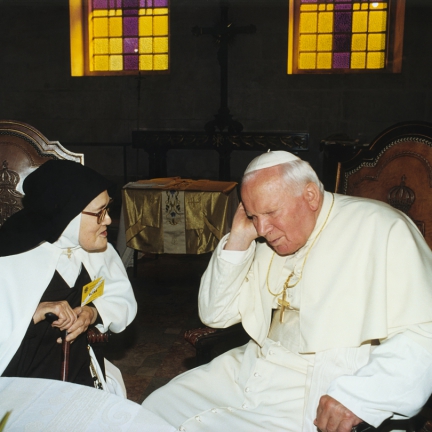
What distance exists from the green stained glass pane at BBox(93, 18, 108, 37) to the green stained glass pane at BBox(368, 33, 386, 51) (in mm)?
5145

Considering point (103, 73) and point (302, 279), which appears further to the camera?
point (103, 73)

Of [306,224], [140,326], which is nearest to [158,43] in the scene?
[140,326]

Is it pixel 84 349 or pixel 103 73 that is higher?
pixel 103 73

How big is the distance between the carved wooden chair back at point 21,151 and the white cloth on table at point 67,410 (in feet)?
5.43

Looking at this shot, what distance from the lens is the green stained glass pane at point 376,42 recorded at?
9508 mm

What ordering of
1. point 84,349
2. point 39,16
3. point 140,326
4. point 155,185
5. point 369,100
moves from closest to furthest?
point 84,349 → point 140,326 → point 155,185 → point 369,100 → point 39,16

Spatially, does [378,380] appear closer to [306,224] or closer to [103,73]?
[306,224]

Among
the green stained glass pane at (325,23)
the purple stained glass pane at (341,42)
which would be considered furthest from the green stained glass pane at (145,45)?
the purple stained glass pane at (341,42)

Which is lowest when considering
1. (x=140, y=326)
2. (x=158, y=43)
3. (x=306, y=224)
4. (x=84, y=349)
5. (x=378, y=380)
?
(x=140, y=326)

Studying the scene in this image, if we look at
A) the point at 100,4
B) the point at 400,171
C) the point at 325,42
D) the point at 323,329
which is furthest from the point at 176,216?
the point at 100,4

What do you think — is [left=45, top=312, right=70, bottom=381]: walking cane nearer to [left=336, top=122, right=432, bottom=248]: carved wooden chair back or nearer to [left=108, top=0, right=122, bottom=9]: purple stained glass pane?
[left=336, top=122, right=432, bottom=248]: carved wooden chair back

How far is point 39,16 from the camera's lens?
10.3 m

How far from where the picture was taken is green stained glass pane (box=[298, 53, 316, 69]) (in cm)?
980

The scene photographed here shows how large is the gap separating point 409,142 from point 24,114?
30.9ft
